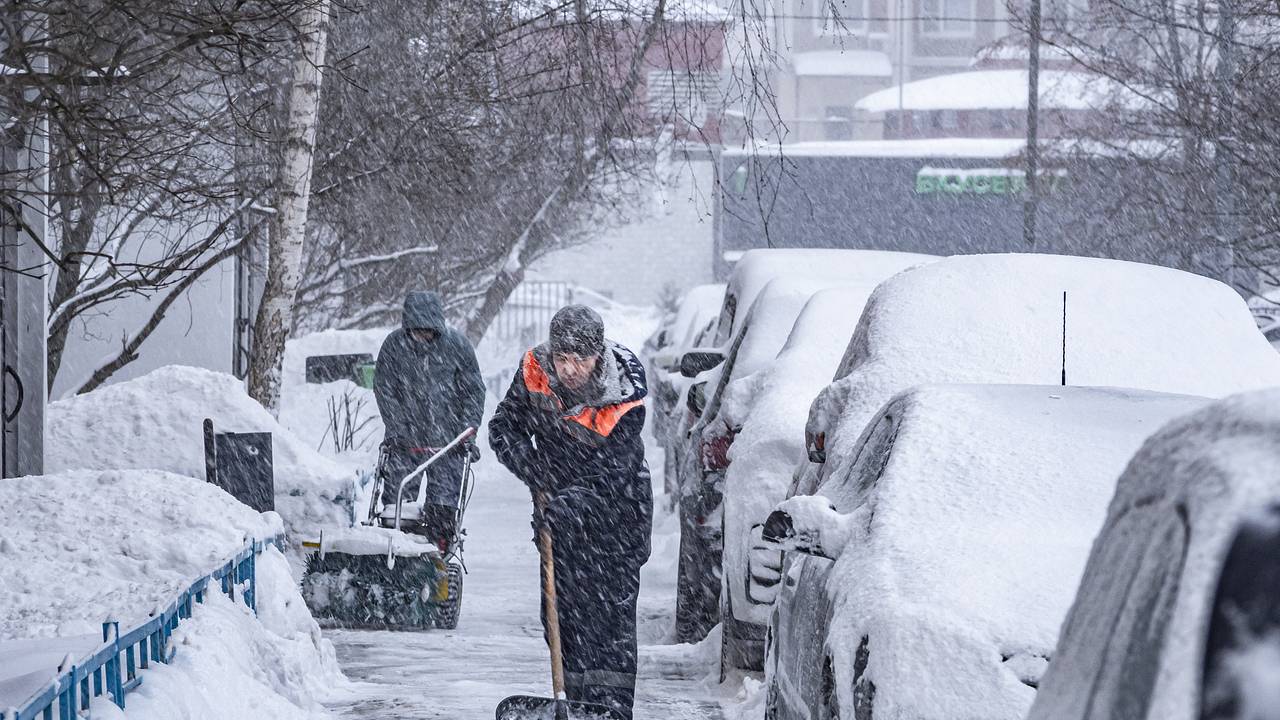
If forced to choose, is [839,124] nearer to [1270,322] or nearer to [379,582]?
[1270,322]

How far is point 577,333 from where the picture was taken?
17.3 feet

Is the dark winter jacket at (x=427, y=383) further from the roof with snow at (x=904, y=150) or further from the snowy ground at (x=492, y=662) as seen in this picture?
the roof with snow at (x=904, y=150)

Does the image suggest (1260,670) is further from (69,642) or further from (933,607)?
(69,642)

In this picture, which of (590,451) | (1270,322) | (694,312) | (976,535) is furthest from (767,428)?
(694,312)

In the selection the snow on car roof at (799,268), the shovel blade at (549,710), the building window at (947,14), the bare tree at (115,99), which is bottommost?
the shovel blade at (549,710)

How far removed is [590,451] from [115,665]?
2068 mm

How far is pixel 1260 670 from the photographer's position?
4.19 ft

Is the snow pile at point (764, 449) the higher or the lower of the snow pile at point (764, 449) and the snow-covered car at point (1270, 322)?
the lower

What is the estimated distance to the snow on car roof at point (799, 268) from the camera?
10.2 meters

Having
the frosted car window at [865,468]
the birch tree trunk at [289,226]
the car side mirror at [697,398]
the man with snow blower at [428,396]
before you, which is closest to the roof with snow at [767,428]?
the car side mirror at [697,398]

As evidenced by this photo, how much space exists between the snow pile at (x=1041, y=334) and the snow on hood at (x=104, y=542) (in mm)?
Answer: 2250

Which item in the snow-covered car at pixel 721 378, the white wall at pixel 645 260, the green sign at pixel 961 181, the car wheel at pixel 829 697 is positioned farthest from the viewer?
the white wall at pixel 645 260

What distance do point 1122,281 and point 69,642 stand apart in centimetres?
454

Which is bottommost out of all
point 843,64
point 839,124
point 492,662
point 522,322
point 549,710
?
point 492,662
